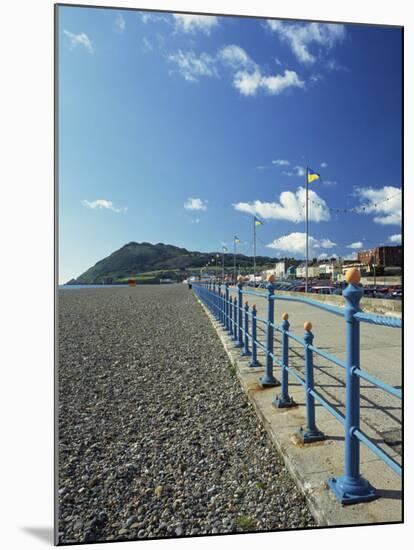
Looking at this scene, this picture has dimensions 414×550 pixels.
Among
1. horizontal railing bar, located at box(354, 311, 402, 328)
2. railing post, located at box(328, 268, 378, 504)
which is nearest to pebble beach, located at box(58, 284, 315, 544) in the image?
railing post, located at box(328, 268, 378, 504)

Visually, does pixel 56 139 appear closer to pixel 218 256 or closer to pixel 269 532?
pixel 269 532

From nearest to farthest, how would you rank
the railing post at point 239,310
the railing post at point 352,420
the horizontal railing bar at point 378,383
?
the horizontal railing bar at point 378,383 < the railing post at point 352,420 < the railing post at point 239,310

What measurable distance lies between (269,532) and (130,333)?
5.80m

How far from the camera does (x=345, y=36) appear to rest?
2.16 meters

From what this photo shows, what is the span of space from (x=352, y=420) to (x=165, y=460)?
114 centimetres

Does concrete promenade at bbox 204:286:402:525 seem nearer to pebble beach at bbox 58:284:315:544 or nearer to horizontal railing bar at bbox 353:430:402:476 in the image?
pebble beach at bbox 58:284:315:544

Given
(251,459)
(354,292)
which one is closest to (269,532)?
(251,459)

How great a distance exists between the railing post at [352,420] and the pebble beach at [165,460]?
0.22 m

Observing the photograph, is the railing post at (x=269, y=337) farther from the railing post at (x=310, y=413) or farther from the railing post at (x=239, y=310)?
the railing post at (x=239, y=310)

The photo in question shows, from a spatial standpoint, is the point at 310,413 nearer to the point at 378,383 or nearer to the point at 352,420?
the point at 352,420

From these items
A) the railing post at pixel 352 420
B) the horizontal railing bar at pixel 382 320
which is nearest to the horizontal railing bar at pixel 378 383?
the railing post at pixel 352 420

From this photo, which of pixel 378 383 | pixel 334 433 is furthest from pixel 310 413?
pixel 378 383

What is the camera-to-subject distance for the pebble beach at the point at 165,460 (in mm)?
1650

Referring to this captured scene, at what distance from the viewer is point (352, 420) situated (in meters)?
1.43
